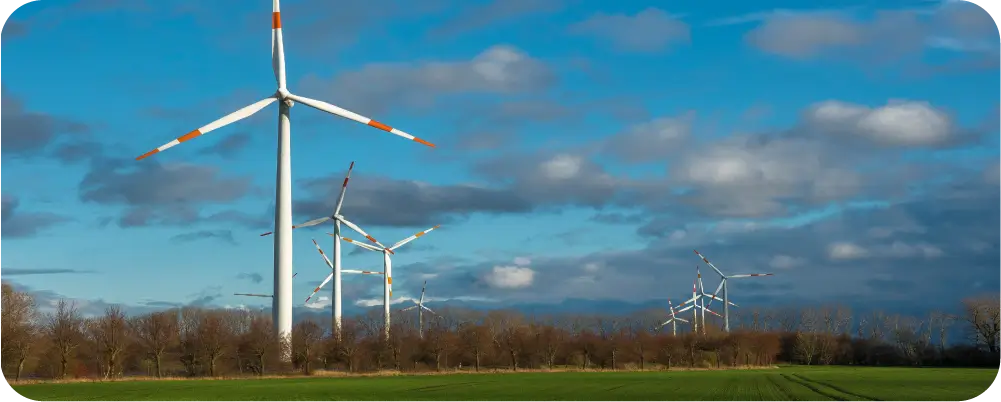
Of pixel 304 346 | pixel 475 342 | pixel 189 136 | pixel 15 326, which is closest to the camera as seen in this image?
pixel 189 136

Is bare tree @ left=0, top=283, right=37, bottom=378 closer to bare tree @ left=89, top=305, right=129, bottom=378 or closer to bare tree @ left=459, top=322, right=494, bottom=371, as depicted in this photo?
bare tree @ left=89, top=305, right=129, bottom=378

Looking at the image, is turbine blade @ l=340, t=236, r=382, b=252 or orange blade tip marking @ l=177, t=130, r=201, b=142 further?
turbine blade @ l=340, t=236, r=382, b=252

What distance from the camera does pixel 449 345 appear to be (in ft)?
433

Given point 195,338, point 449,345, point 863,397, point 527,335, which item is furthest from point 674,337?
point 863,397

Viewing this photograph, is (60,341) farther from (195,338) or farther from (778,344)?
(778,344)

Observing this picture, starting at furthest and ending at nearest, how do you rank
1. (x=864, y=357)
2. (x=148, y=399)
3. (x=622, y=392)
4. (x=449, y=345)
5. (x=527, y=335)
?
(x=864, y=357) → (x=527, y=335) → (x=449, y=345) → (x=622, y=392) → (x=148, y=399)

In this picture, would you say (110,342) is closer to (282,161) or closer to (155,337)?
(155,337)

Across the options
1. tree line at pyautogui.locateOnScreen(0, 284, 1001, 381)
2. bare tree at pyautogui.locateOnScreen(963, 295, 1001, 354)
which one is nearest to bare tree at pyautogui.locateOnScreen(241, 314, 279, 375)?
tree line at pyautogui.locateOnScreen(0, 284, 1001, 381)

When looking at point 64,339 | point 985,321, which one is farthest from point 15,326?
point 985,321

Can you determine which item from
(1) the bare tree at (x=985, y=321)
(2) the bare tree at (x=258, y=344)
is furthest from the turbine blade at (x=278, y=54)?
(1) the bare tree at (x=985, y=321)

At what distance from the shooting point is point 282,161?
283 ft

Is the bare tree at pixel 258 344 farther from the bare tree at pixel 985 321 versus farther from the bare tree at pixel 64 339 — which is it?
the bare tree at pixel 985 321

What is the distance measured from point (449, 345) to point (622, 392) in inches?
2420

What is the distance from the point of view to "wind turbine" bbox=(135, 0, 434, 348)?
3378 inches
